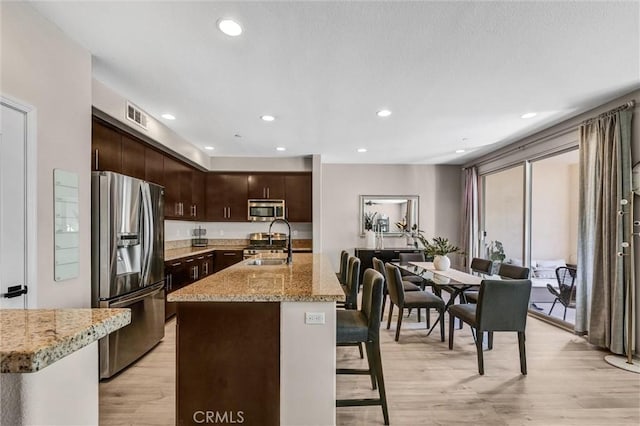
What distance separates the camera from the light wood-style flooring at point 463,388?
2.16 meters

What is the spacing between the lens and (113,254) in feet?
8.55

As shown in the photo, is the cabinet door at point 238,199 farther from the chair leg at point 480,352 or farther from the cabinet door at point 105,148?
the chair leg at point 480,352

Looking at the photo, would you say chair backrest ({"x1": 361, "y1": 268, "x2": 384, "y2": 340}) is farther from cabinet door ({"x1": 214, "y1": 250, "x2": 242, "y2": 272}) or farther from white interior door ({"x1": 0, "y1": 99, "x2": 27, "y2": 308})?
cabinet door ({"x1": 214, "y1": 250, "x2": 242, "y2": 272})

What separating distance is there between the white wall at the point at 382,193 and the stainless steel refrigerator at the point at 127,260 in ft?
12.7

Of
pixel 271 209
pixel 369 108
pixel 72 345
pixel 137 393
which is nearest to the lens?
pixel 72 345

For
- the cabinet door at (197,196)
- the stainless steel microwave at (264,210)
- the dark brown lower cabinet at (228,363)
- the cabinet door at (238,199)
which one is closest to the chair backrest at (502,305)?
the dark brown lower cabinet at (228,363)

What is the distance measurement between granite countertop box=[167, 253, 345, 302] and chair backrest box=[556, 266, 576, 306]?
3.60m

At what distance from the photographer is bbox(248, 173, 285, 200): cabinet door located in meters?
6.15

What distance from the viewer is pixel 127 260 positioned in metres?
2.77

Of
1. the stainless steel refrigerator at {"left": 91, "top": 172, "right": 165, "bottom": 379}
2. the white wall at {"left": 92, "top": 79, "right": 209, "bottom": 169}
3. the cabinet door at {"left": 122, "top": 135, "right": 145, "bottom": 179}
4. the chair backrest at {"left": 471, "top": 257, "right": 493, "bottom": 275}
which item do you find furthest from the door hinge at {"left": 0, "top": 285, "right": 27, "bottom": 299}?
the chair backrest at {"left": 471, "top": 257, "right": 493, "bottom": 275}

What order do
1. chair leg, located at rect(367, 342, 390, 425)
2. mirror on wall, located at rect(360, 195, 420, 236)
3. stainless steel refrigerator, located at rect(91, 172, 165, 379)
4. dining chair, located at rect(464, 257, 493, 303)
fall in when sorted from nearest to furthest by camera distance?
chair leg, located at rect(367, 342, 390, 425)
stainless steel refrigerator, located at rect(91, 172, 165, 379)
dining chair, located at rect(464, 257, 493, 303)
mirror on wall, located at rect(360, 195, 420, 236)

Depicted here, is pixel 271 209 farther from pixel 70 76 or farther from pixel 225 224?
pixel 70 76

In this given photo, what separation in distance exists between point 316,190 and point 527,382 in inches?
162

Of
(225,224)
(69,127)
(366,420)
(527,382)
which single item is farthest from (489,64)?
(225,224)
